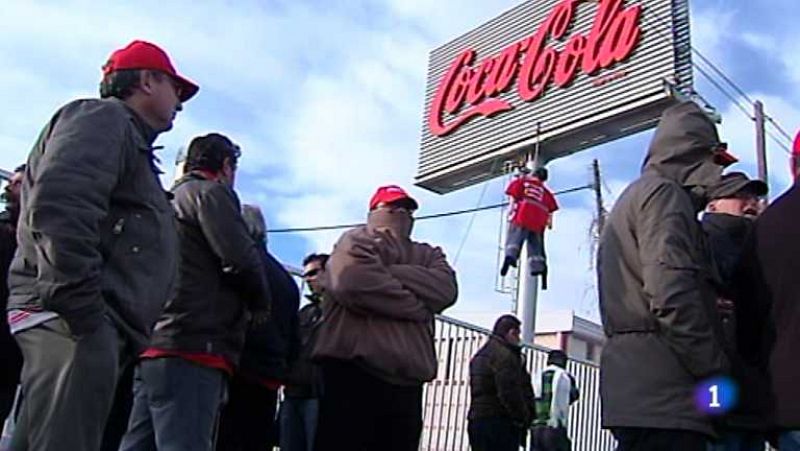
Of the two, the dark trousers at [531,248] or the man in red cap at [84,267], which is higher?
the dark trousers at [531,248]

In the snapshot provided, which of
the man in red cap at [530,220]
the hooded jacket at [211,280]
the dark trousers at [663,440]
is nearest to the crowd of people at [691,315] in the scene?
the dark trousers at [663,440]

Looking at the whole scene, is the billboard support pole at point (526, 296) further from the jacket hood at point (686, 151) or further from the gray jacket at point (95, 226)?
the gray jacket at point (95, 226)

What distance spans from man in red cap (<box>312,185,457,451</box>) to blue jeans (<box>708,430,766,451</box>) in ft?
4.13

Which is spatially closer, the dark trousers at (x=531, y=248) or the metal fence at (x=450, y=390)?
the metal fence at (x=450, y=390)

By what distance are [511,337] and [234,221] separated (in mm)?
3613

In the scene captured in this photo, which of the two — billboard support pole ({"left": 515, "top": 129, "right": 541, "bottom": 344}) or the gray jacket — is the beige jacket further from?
billboard support pole ({"left": 515, "top": 129, "right": 541, "bottom": 344})

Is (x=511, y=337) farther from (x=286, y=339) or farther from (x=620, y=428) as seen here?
(x=620, y=428)

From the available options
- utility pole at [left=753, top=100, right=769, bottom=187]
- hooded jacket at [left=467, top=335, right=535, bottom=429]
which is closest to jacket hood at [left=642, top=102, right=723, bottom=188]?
hooded jacket at [left=467, top=335, right=535, bottom=429]

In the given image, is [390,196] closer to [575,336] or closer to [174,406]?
[174,406]

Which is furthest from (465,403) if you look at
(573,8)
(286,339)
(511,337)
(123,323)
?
(573,8)

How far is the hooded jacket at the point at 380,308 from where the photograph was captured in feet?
13.0

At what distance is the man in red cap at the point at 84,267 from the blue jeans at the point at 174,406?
670mm

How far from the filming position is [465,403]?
8773 mm

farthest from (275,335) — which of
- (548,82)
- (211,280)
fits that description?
(548,82)
